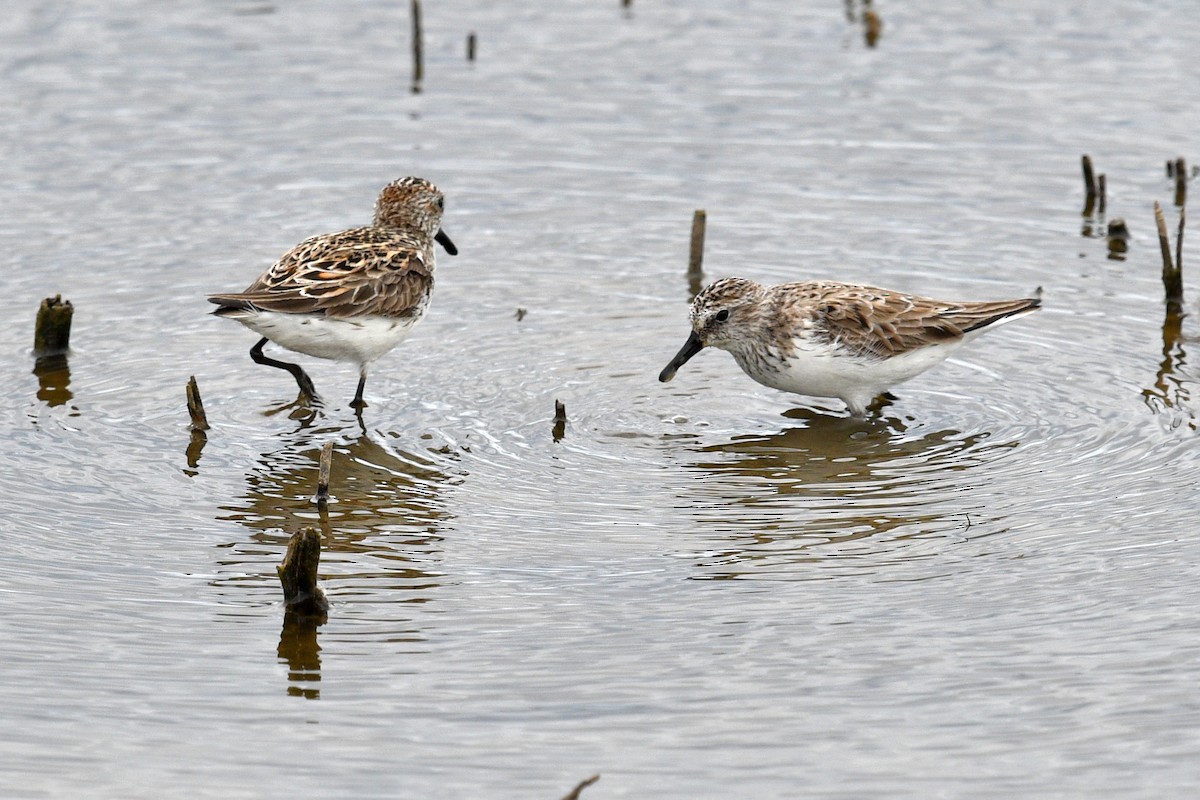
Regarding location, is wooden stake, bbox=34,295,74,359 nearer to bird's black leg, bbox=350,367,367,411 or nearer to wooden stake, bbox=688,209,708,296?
bird's black leg, bbox=350,367,367,411

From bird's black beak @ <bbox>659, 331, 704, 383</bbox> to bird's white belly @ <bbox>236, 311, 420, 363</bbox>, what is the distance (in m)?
1.87

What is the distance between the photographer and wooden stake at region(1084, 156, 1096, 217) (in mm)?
16609

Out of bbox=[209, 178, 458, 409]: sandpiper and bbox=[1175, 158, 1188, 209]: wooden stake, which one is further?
bbox=[1175, 158, 1188, 209]: wooden stake

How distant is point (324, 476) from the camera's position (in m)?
10.7

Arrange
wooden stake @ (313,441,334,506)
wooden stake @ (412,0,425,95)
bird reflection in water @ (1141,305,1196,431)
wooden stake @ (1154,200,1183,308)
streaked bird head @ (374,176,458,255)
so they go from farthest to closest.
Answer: wooden stake @ (412,0,425,95)
wooden stake @ (1154,200,1183,308)
streaked bird head @ (374,176,458,255)
bird reflection in water @ (1141,305,1196,431)
wooden stake @ (313,441,334,506)

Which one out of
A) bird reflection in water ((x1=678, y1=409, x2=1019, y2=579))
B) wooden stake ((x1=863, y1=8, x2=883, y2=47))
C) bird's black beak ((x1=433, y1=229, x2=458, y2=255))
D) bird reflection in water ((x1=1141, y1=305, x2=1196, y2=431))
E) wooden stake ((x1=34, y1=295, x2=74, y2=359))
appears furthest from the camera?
wooden stake ((x1=863, y1=8, x2=883, y2=47))

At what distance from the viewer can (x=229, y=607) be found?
9422 millimetres

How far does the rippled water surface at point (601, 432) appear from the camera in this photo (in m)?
8.20

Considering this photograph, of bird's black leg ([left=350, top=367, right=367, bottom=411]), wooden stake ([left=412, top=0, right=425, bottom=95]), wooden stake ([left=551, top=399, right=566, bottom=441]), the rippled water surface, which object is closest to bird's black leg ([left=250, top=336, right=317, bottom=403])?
the rippled water surface

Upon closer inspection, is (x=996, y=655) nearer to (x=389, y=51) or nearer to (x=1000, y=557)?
(x=1000, y=557)

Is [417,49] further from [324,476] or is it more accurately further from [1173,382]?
[324,476]

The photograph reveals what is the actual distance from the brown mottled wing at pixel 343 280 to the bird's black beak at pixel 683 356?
188cm

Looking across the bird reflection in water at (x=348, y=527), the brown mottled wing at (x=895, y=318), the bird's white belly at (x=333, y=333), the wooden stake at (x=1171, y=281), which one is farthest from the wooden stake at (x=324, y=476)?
the wooden stake at (x=1171, y=281)

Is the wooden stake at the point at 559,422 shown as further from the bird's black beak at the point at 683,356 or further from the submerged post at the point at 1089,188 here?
the submerged post at the point at 1089,188
